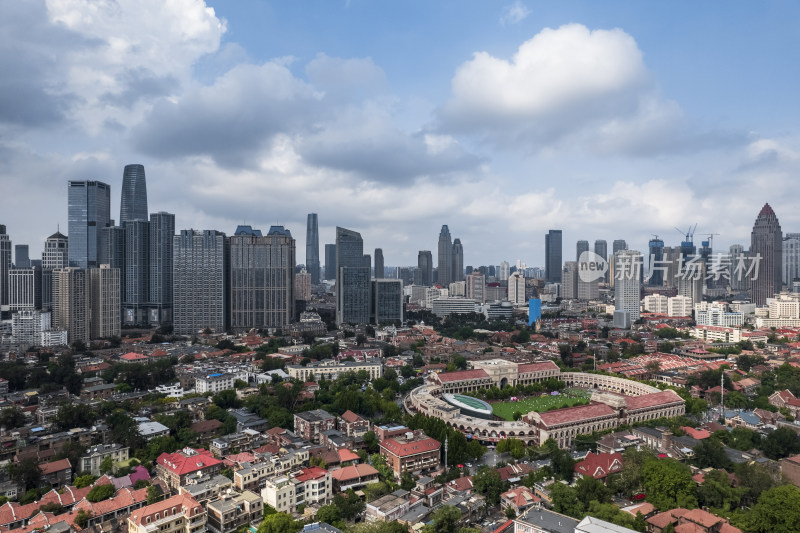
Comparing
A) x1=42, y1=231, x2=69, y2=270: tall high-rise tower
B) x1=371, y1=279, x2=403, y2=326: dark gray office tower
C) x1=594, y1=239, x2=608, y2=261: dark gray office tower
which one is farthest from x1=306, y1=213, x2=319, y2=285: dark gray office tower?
x1=42, y1=231, x2=69, y2=270: tall high-rise tower

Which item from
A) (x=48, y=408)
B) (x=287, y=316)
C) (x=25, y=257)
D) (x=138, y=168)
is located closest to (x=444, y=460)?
(x=48, y=408)

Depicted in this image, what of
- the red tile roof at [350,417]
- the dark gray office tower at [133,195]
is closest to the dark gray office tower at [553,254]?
the dark gray office tower at [133,195]

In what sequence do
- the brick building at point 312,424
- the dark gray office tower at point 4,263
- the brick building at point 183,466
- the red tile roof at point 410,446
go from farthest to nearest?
1. the dark gray office tower at point 4,263
2. the brick building at point 312,424
3. the red tile roof at point 410,446
4. the brick building at point 183,466

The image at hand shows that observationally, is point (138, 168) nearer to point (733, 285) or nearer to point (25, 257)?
point (25, 257)

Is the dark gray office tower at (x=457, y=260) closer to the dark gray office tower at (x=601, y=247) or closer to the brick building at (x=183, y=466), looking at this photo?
the dark gray office tower at (x=601, y=247)

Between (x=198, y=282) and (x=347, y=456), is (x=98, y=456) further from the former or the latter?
(x=198, y=282)

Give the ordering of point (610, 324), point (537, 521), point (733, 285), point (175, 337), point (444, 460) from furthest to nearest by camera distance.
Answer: point (733, 285), point (610, 324), point (175, 337), point (444, 460), point (537, 521)

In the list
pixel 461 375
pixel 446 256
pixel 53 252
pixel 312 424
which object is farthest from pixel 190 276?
pixel 446 256
